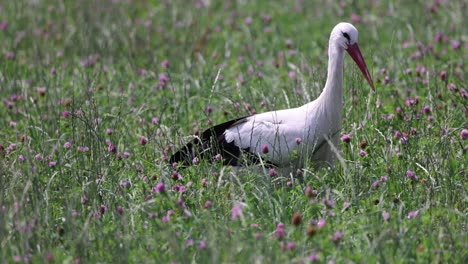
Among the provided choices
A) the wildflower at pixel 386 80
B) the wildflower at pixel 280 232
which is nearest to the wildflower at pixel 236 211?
the wildflower at pixel 280 232

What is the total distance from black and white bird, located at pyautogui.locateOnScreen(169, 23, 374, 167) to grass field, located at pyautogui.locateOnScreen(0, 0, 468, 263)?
0.40 feet

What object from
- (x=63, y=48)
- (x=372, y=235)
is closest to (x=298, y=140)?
(x=372, y=235)

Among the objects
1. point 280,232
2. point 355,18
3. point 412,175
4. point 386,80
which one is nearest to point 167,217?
point 280,232

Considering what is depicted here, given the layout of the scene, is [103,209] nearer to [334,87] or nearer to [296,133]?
[296,133]

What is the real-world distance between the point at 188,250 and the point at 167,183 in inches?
31.3

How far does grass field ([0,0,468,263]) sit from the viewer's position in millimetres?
3699

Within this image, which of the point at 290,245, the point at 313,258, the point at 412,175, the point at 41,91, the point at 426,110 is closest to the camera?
the point at 313,258

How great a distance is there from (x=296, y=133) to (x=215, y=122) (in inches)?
56.2

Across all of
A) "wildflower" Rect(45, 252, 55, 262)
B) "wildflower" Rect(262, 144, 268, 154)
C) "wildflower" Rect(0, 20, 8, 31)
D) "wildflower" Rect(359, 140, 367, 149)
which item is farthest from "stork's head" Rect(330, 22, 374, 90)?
"wildflower" Rect(0, 20, 8, 31)

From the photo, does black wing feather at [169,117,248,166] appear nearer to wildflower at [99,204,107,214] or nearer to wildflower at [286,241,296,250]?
wildflower at [99,204,107,214]

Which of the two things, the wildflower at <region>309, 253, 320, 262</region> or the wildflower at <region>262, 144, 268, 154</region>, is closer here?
the wildflower at <region>309, 253, 320, 262</region>

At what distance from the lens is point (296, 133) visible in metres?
4.84

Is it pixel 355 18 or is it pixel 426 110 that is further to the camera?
pixel 355 18

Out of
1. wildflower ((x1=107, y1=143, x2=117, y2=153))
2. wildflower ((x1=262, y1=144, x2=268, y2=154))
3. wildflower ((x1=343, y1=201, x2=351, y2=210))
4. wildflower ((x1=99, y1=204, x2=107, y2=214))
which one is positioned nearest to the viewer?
wildflower ((x1=343, y1=201, x2=351, y2=210))
